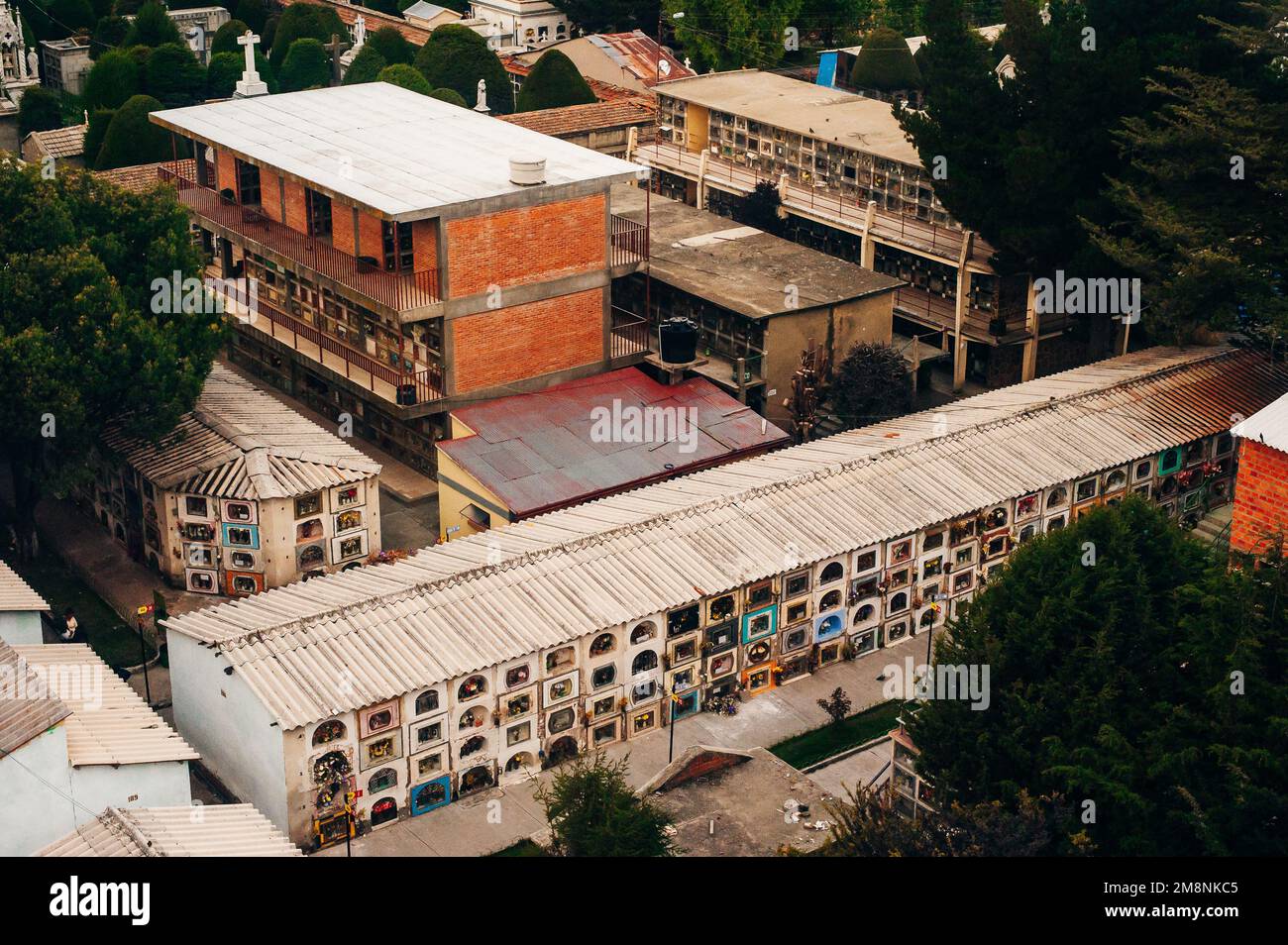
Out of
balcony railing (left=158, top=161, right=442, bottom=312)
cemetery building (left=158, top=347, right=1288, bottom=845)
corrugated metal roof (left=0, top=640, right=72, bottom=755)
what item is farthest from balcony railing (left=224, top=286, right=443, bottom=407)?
corrugated metal roof (left=0, top=640, right=72, bottom=755)

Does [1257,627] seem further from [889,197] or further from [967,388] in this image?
[889,197]

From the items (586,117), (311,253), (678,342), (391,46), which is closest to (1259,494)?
(678,342)

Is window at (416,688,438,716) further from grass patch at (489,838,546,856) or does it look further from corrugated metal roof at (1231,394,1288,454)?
corrugated metal roof at (1231,394,1288,454)

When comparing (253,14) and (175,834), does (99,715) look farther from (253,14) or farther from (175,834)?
(253,14)

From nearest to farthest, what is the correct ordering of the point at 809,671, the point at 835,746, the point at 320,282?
1. the point at 835,746
2. the point at 809,671
3. the point at 320,282

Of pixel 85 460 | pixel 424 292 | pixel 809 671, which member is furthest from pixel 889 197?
pixel 85 460

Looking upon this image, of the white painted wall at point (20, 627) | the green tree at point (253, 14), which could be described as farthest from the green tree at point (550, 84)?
the white painted wall at point (20, 627)
